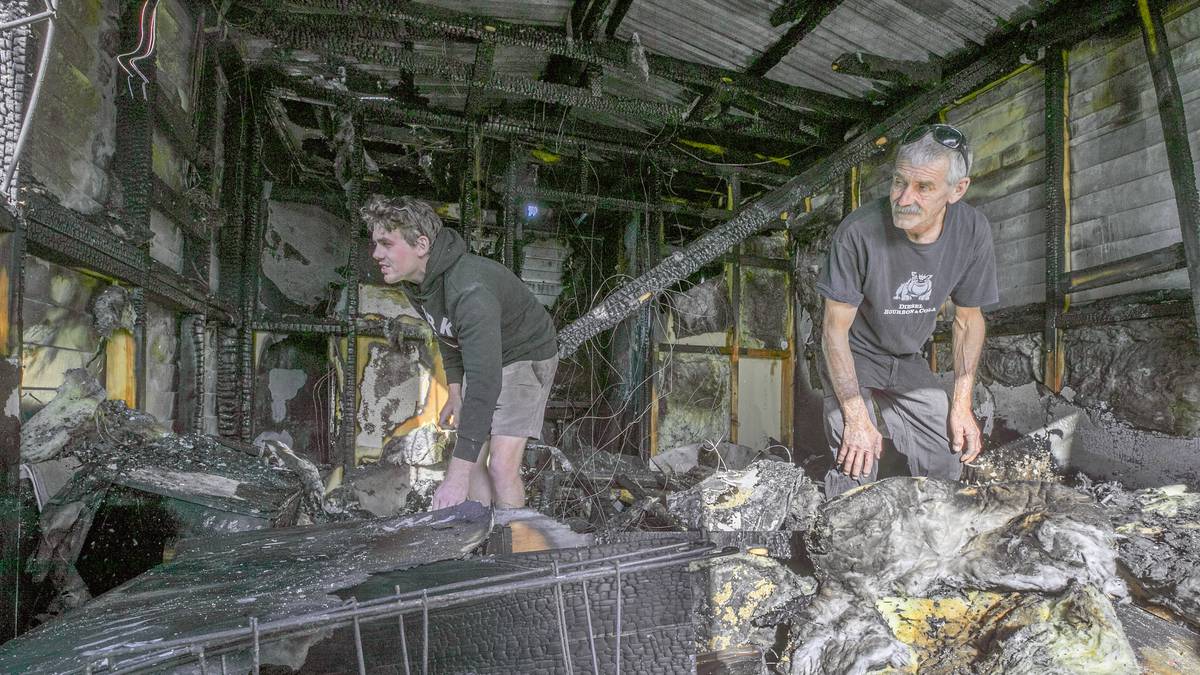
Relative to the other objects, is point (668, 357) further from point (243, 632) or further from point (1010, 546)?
point (243, 632)

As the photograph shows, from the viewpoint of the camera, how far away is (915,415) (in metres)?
2.85

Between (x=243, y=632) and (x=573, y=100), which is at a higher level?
(x=573, y=100)

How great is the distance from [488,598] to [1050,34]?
4.65 m

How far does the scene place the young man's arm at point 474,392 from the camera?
2449 mm

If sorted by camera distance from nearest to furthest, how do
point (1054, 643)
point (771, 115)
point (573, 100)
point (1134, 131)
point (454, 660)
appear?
1. point (454, 660)
2. point (1054, 643)
3. point (1134, 131)
4. point (573, 100)
5. point (771, 115)

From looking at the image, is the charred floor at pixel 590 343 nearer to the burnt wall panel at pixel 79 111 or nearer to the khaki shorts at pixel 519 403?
the burnt wall panel at pixel 79 111

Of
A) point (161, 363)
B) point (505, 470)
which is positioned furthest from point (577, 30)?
point (161, 363)

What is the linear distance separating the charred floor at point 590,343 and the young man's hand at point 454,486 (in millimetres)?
237

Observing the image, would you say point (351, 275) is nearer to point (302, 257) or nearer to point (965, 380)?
point (302, 257)

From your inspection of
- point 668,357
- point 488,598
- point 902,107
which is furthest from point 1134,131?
point 488,598

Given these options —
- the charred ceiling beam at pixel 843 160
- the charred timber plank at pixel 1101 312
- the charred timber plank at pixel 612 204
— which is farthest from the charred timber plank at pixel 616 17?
the charred timber plank at pixel 1101 312

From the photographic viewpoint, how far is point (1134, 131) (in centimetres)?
348

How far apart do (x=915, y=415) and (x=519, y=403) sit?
193 cm

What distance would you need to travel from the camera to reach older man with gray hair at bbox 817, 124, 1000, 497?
2486mm
